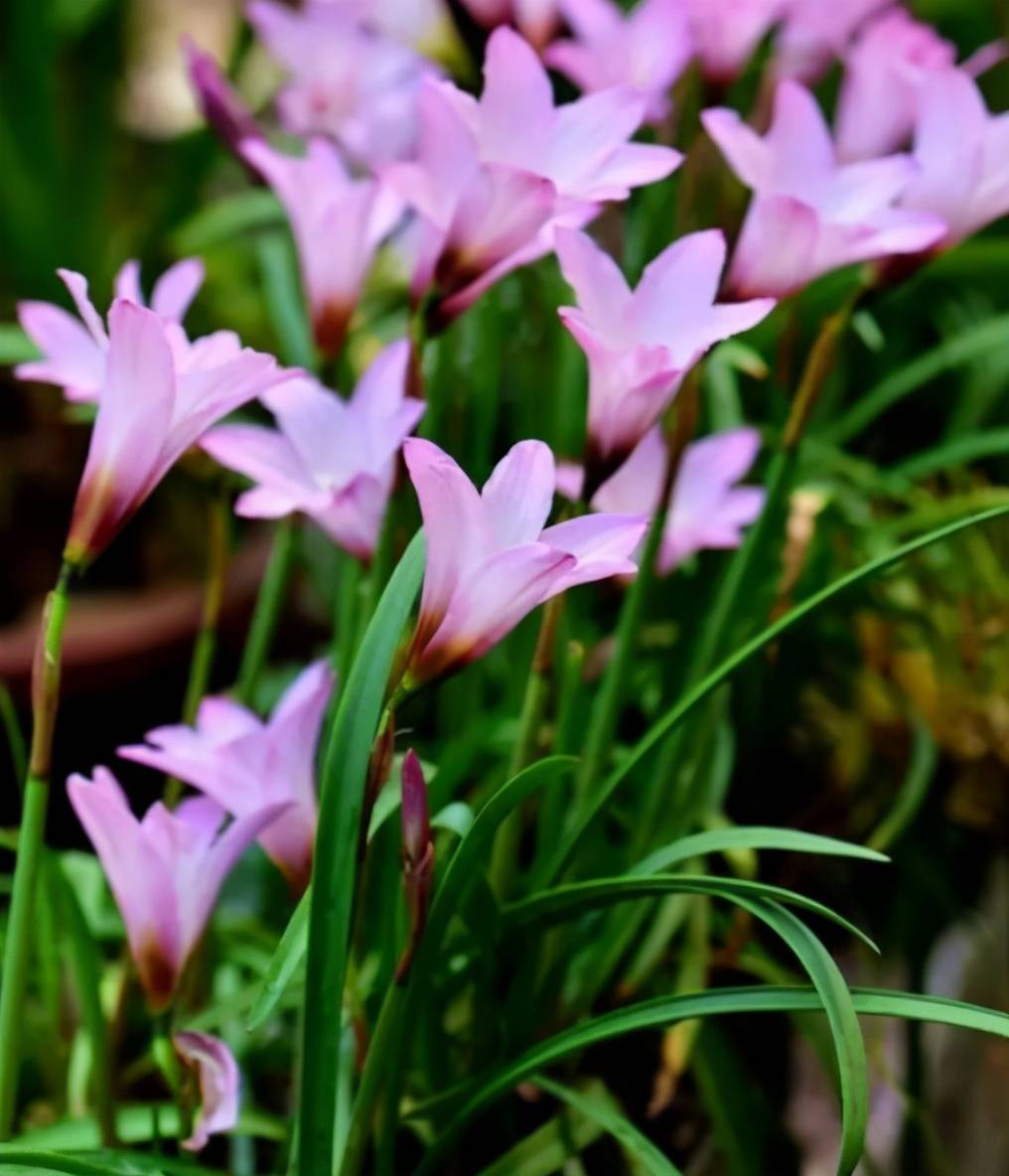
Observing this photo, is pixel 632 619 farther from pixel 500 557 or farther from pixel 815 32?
pixel 815 32

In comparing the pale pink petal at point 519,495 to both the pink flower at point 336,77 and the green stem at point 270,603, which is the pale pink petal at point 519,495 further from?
the pink flower at point 336,77

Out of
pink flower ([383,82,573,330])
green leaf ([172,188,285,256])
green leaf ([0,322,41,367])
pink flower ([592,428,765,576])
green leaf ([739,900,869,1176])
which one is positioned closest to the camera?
green leaf ([739,900,869,1176])

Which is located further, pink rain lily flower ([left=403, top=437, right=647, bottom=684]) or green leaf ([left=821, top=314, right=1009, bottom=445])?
green leaf ([left=821, top=314, right=1009, bottom=445])

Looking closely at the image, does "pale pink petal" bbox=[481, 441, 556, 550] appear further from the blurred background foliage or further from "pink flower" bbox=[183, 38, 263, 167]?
"pink flower" bbox=[183, 38, 263, 167]

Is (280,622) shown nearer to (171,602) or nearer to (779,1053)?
(171,602)

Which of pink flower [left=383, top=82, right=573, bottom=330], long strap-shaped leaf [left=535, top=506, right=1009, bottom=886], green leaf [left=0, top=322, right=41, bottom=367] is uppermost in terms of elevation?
pink flower [left=383, top=82, right=573, bottom=330]

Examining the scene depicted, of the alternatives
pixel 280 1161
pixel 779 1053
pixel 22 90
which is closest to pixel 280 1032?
pixel 280 1161

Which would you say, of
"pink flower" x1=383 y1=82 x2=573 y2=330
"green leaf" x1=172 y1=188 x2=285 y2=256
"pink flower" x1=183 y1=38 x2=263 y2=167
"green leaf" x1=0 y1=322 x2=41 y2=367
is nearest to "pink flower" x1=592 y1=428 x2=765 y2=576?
"pink flower" x1=383 y1=82 x2=573 y2=330
